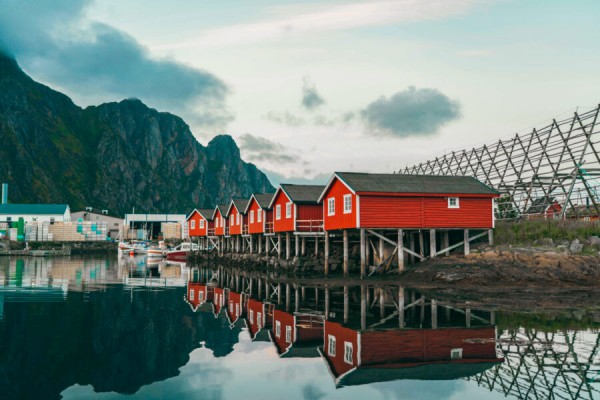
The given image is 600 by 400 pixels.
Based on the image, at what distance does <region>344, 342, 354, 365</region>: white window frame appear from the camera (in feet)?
43.3

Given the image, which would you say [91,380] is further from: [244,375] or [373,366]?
[373,366]

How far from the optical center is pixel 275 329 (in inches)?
704

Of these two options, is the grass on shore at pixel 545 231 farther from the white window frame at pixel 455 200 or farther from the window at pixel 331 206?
the window at pixel 331 206

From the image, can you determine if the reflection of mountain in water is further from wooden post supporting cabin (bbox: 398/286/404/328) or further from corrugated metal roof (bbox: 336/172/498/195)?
corrugated metal roof (bbox: 336/172/498/195)

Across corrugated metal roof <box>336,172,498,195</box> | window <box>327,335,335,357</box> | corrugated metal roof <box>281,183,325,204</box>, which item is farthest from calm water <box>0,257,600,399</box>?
corrugated metal roof <box>281,183,325,204</box>

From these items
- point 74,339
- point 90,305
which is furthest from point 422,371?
point 90,305

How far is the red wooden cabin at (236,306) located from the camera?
21005 mm

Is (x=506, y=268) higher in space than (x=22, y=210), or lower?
lower

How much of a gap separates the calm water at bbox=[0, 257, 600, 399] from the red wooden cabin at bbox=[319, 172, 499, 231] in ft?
35.9

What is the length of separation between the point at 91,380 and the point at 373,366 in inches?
247

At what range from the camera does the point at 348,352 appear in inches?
551

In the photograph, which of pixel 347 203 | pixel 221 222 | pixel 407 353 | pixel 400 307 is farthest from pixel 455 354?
pixel 221 222

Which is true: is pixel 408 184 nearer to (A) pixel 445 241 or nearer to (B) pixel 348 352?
(A) pixel 445 241

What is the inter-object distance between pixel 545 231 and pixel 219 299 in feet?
74.4
